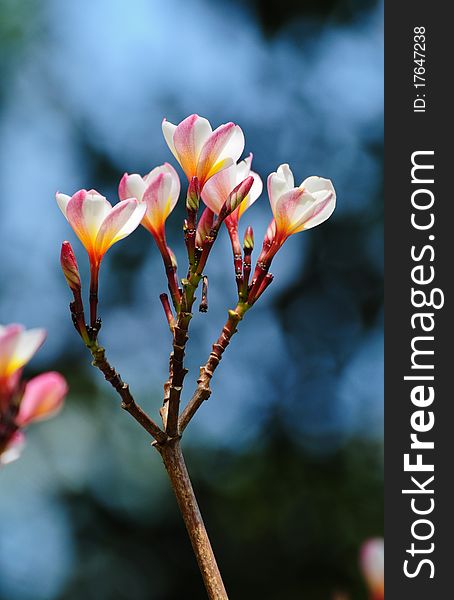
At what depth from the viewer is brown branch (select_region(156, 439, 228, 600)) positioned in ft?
0.85

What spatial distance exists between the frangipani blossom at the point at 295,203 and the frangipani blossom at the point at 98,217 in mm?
59

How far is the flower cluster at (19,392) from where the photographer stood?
0.23m

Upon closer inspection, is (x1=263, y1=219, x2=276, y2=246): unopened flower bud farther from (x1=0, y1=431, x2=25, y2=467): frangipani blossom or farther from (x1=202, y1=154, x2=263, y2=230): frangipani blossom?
(x1=0, y1=431, x2=25, y2=467): frangipani blossom

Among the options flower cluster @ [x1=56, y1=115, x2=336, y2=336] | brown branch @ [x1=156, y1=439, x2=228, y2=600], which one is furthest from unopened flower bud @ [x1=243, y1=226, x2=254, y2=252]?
brown branch @ [x1=156, y1=439, x2=228, y2=600]

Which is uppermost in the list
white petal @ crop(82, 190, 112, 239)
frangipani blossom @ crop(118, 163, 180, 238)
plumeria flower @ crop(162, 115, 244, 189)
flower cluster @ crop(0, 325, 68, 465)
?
plumeria flower @ crop(162, 115, 244, 189)

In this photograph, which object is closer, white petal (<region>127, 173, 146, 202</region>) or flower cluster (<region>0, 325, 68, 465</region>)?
flower cluster (<region>0, 325, 68, 465</region>)

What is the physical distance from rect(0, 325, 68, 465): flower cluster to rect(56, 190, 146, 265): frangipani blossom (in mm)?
74

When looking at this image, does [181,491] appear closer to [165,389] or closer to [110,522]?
[165,389]

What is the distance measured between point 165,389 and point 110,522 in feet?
10.3

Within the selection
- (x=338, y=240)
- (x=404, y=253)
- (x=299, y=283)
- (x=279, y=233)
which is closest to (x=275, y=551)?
(x=299, y=283)

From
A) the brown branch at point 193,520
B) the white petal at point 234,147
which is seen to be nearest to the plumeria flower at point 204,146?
the white petal at point 234,147

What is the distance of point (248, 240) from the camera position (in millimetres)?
360

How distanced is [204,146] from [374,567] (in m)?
0.17

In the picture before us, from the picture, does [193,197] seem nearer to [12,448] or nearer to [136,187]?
[136,187]
